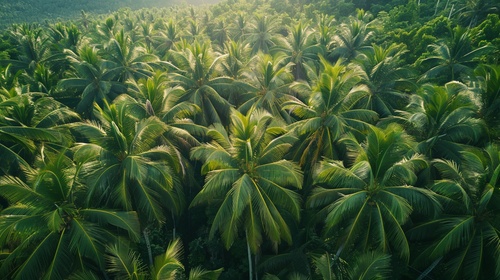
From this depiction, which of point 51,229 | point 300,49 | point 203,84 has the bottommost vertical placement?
point 51,229

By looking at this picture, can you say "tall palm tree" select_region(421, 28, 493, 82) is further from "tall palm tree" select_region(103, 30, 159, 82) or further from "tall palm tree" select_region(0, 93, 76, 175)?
"tall palm tree" select_region(0, 93, 76, 175)

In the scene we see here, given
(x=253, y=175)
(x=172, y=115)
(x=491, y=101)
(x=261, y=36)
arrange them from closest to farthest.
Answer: (x=253, y=175), (x=491, y=101), (x=172, y=115), (x=261, y=36)

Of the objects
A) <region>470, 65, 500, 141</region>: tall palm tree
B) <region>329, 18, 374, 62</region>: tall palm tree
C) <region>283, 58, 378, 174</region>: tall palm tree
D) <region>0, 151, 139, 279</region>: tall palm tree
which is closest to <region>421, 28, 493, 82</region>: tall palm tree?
<region>470, 65, 500, 141</region>: tall palm tree

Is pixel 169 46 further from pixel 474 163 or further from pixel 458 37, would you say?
pixel 474 163

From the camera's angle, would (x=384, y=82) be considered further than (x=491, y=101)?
Yes

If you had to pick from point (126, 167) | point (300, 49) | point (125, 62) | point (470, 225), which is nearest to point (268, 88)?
point (300, 49)

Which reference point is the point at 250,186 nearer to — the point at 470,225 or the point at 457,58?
the point at 470,225

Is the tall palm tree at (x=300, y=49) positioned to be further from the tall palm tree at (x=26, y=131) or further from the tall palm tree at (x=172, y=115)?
the tall palm tree at (x=26, y=131)

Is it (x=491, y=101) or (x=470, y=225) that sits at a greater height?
(x=491, y=101)
